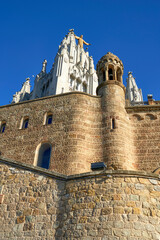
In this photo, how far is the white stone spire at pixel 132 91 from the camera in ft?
157

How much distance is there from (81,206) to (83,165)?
593cm

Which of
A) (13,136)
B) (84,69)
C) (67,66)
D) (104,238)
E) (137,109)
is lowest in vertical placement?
(104,238)

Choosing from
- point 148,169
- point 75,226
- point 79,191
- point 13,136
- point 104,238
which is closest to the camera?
point 104,238

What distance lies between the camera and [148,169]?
15055 mm

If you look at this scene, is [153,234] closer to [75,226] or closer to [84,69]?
[75,226]

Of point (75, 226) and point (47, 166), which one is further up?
point (47, 166)

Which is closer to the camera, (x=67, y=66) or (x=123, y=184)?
(x=123, y=184)

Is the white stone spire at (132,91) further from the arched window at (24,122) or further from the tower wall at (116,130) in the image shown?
the arched window at (24,122)

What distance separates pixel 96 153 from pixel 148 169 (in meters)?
3.16

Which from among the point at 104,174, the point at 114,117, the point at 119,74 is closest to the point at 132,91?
the point at 119,74

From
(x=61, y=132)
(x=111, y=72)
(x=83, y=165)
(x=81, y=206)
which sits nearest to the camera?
(x=81, y=206)

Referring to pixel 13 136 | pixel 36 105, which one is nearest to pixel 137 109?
pixel 36 105

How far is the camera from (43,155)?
645 inches

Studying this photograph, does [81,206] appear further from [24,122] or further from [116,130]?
[24,122]
